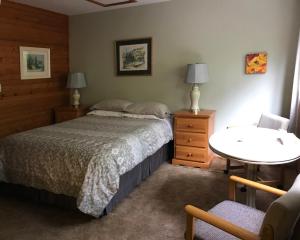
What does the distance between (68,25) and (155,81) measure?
195 centimetres

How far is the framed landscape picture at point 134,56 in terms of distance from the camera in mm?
4094

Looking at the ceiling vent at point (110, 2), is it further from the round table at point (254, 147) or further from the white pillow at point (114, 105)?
the round table at point (254, 147)

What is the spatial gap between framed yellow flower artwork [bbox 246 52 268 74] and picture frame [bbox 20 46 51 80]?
3.10m

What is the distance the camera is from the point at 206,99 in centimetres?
386

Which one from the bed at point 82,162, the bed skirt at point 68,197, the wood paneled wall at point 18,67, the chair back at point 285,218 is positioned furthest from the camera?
the wood paneled wall at point 18,67

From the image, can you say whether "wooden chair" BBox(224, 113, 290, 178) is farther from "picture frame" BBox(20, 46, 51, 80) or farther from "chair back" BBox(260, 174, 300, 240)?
"picture frame" BBox(20, 46, 51, 80)

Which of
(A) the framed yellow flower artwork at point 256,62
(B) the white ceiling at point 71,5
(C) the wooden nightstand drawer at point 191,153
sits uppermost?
(B) the white ceiling at point 71,5

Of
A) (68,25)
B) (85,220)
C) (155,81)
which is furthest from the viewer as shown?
(68,25)

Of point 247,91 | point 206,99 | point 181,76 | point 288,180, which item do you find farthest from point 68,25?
point 288,180

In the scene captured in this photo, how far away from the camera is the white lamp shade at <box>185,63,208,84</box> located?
11.6 feet

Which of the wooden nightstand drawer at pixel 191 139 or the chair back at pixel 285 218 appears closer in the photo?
the chair back at pixel 285 218

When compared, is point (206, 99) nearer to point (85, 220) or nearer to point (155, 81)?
point (155, 81)

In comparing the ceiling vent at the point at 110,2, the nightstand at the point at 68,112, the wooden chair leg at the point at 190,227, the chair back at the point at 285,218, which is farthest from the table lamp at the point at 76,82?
the chair back at the point at 285,218

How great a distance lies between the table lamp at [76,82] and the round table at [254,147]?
8.96ft
